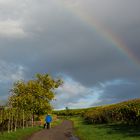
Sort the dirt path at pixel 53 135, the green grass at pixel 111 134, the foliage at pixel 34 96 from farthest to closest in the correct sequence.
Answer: the foliage at pixel 34 96, the dirt path at pixel 53 135, the green grass at pixel 111 134

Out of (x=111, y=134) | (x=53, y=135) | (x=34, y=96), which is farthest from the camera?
(x=34, y=96)

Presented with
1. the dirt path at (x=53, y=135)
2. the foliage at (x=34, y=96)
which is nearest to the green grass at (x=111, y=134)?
the dirt path at (x=53, y=135)

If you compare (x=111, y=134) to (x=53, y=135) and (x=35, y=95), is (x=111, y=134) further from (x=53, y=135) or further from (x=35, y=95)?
(x=35, y=95)

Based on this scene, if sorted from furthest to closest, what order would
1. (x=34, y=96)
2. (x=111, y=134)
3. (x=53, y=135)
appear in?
(x=34, y=96) < (x=53, y=135) < (x=111, y=134)

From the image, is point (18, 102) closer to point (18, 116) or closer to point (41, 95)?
point (41, 95)

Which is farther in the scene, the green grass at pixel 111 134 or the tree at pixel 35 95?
the tree at pixel 35 95

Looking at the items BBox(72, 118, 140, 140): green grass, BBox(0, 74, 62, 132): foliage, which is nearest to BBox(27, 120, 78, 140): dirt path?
BBox(72, 118, 140, 140): green grass

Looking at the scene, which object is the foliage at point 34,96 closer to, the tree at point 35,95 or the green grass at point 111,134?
the tree at point 35,95

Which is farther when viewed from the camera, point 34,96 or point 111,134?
point 34,96

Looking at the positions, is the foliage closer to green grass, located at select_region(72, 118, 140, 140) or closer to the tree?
the tree

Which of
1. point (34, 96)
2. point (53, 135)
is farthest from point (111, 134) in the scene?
point (34, 96)

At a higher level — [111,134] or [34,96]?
[34,96]

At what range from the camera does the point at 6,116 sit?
49.6 metres

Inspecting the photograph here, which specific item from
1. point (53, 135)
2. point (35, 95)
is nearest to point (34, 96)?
point (35, 95)
